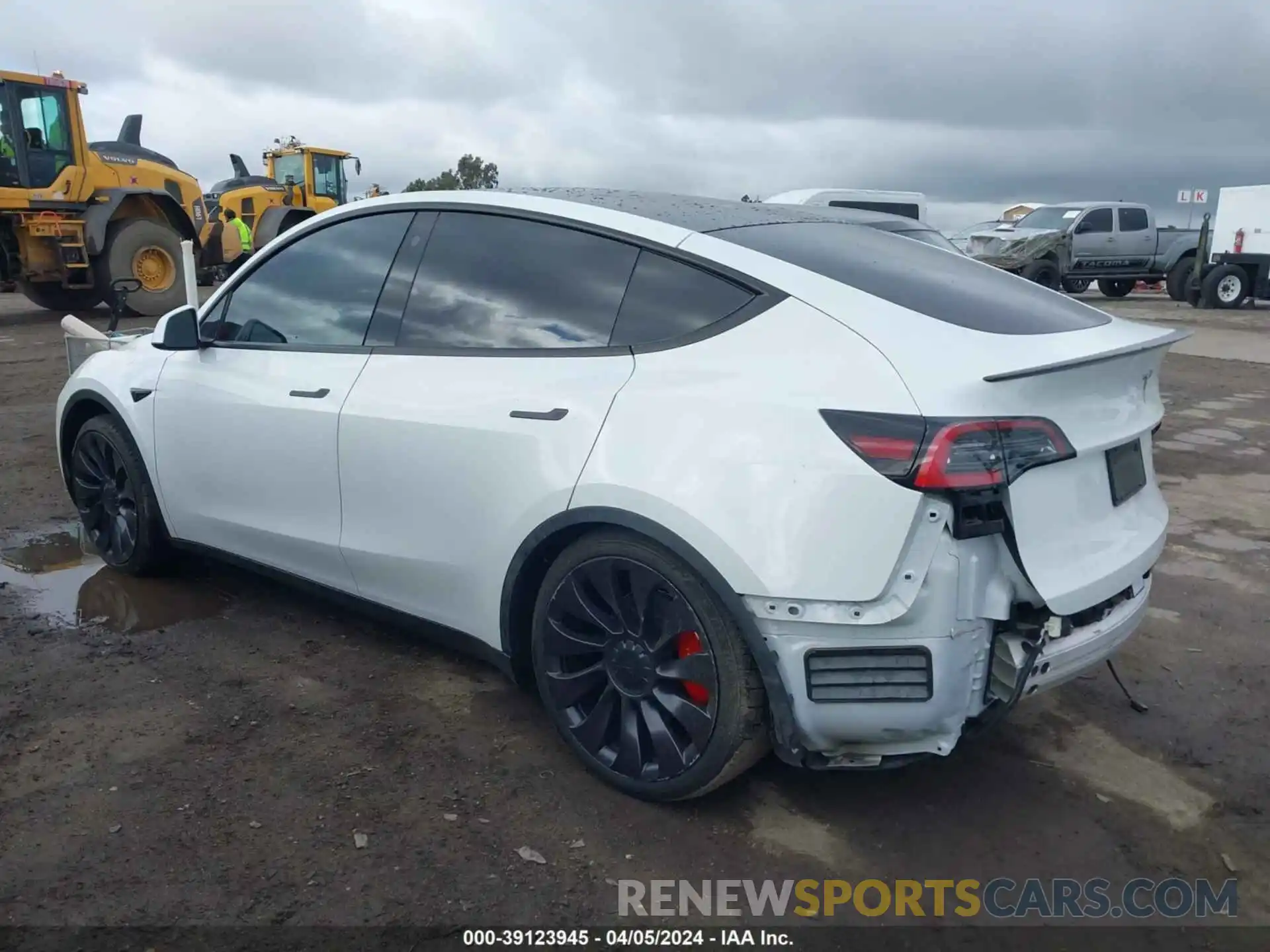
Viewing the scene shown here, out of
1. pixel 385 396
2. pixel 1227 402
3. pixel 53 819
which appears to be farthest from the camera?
pixel 1227 402

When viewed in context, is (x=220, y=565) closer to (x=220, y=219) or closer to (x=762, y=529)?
(x=762, y=529)

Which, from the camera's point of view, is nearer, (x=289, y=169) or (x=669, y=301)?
(x=669, y=301)

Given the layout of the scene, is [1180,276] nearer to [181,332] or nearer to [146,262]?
[146,262]

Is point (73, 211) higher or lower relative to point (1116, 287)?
higher

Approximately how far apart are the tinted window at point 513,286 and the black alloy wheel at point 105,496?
6.05ft

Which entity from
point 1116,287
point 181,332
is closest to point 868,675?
point 181,332

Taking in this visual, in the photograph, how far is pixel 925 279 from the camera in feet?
9.71

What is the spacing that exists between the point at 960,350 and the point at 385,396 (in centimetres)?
177

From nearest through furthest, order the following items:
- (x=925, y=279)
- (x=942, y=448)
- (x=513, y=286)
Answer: (x=942, y=448)
(x=925, y=279)
(x=513, y=286)

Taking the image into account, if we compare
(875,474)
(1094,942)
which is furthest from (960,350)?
(1094,942)

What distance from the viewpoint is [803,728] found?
2572 millimetres

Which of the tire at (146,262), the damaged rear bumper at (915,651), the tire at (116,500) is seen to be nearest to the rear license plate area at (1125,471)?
the damaged rear bumper at (915,651)

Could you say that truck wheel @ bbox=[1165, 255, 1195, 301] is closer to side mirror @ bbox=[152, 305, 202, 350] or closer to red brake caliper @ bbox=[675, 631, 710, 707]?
side mirror @ bbox=[152, 305, 202, 350]

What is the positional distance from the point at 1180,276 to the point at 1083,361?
2193 centimetres
